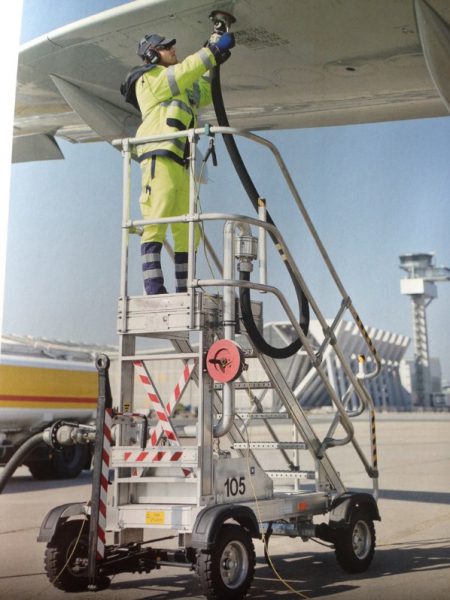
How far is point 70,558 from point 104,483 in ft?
1.47

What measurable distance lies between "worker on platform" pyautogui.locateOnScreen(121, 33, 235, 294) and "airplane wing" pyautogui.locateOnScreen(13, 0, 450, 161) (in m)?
0.71

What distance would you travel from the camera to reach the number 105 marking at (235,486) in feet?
12.3

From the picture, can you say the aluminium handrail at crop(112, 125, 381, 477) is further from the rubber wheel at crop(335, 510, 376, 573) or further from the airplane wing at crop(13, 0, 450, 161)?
the airplane wing at crop(13, 0, 450, 161)

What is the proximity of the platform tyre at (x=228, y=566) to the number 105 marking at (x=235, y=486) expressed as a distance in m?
0.25

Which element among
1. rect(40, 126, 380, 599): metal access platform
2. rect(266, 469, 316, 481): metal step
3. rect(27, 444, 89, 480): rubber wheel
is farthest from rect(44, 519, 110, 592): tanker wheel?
rect(27, 444, 89, 480): rubber wheel

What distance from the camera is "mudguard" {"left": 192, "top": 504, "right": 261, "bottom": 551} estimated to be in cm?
327

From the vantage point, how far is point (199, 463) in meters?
3.59

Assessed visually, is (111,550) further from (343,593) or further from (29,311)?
(29,311)

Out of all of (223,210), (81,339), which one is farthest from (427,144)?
(81,339)

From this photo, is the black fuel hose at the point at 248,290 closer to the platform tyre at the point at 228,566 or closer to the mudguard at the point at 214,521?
the mudguard at the point at 214,521

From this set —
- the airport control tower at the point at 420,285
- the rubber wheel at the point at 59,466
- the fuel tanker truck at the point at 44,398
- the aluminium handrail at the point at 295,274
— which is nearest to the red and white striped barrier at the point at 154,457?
the aluminium handrail at the point at 295,274

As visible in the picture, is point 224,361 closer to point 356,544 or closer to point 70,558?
point 70,558

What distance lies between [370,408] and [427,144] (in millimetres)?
1868

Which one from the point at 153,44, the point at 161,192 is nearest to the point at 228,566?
the point at 161,192
